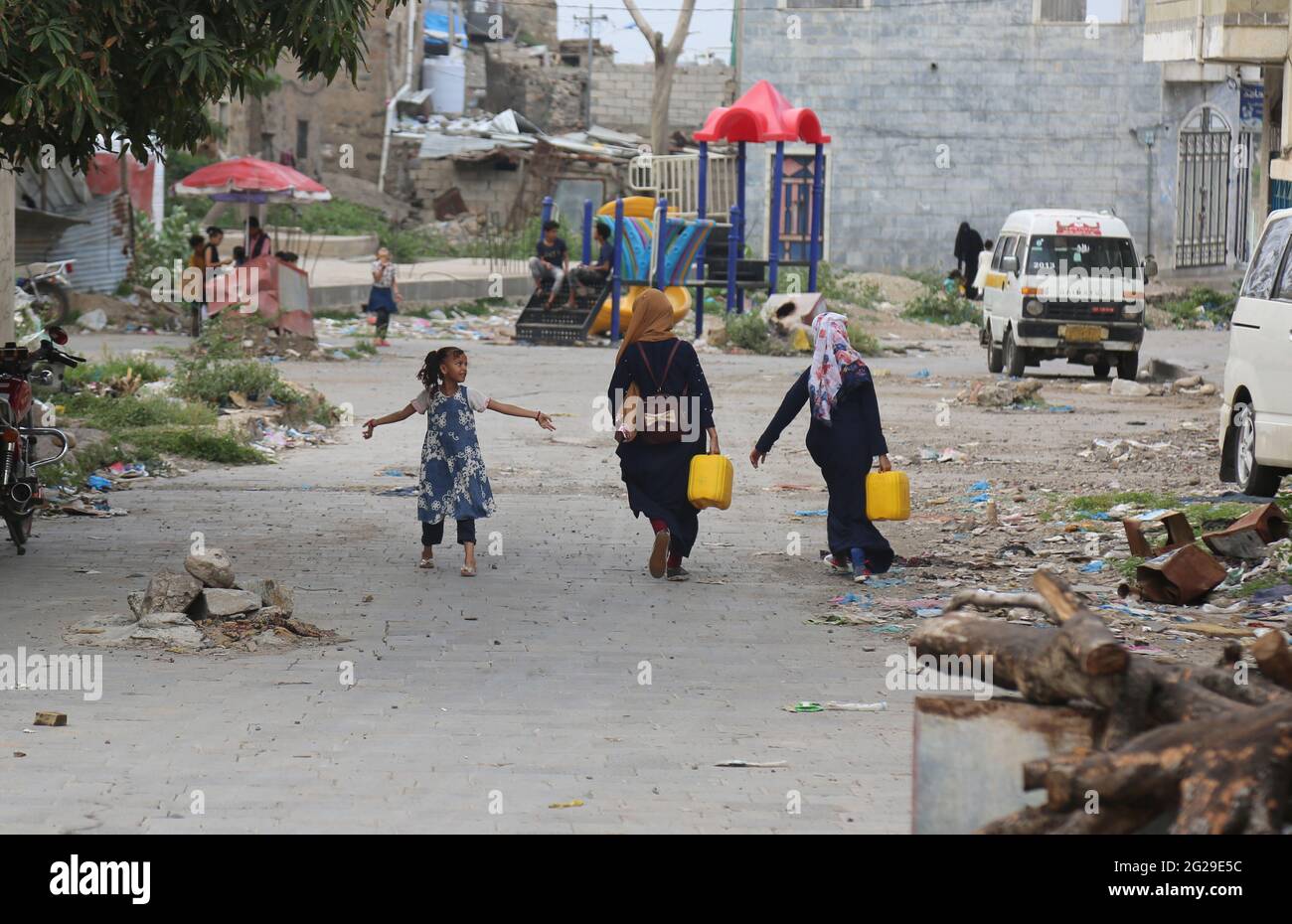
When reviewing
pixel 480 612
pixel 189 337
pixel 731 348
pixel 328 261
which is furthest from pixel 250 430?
pixel 328 261

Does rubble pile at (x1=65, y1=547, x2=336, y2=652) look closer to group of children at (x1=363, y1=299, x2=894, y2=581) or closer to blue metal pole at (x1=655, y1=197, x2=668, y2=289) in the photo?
group of children at (x1=363, y1=299, x2=894, y2=581)

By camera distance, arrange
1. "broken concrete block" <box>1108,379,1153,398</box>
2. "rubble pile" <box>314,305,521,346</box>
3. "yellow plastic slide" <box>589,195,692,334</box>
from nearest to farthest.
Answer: "broken concrete block" <box>1108,379,1153,398</box> < "rubble pile" <box>314,305,521,346</box> < "yellow plastic slide" <box>589,195,692,334</box>

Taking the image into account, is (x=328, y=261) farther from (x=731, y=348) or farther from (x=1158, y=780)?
(x=1158, y=780)

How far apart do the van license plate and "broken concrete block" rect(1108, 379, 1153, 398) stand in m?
1.18

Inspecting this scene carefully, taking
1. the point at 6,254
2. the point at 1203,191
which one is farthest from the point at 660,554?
the point at 1203,191

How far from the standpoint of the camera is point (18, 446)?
924cm

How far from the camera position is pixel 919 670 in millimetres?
6977

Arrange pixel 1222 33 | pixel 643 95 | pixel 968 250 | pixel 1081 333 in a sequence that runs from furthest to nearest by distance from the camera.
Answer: pixel 643 95
pixel 968 250
pixel 1081 333
pixel 1222 33

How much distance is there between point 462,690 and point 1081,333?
1584 cm

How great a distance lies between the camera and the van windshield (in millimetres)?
21531

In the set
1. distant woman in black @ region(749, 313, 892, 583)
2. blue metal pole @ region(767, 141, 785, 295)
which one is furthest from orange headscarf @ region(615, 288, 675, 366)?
blue metal pole @ region(767, 141, 785, 295)

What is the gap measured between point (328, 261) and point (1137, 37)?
57.0ft

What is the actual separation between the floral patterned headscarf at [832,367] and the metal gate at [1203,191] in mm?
28568

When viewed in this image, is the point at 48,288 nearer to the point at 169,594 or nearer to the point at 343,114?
the point at 169,594
